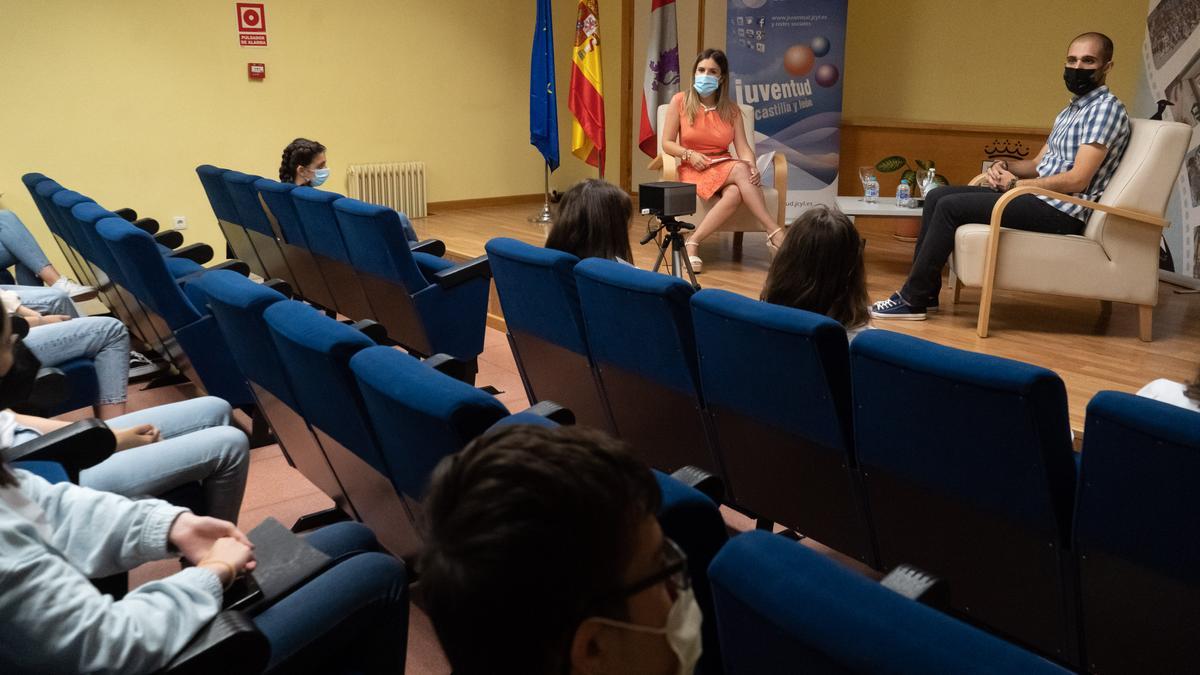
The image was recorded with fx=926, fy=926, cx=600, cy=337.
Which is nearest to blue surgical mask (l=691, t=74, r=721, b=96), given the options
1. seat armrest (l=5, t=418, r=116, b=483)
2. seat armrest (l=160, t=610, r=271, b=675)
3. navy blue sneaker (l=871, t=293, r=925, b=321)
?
navy blue sneaker (l=871, t=293, r=925, b=321)

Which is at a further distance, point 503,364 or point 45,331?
point 503,364

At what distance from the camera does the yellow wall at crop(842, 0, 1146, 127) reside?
250 inches

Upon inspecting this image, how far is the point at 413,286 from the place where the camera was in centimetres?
380

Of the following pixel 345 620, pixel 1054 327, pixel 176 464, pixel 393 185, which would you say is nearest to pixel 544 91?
pixel 393 185

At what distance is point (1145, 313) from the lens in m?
4.21

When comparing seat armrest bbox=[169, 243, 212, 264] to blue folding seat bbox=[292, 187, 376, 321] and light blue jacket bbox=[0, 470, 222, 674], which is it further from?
light blue jacket bbox=[0, 470, 222, 674]

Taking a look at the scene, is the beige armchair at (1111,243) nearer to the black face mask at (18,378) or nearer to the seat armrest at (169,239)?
the black face mask at (18,378)

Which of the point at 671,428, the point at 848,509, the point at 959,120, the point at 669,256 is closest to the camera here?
the point at 848,509

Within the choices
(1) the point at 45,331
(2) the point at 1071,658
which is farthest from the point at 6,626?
(1) the point at 45,331

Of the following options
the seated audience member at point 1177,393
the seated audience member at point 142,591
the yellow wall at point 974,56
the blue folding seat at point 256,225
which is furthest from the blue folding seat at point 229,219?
the yellow wall at point 974,56

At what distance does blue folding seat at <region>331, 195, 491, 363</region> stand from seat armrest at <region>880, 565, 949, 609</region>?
8.94 feet

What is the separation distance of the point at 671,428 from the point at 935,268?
2.49 m

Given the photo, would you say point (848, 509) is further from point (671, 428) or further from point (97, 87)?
point (97, 87)

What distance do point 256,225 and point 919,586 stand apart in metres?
4.79
